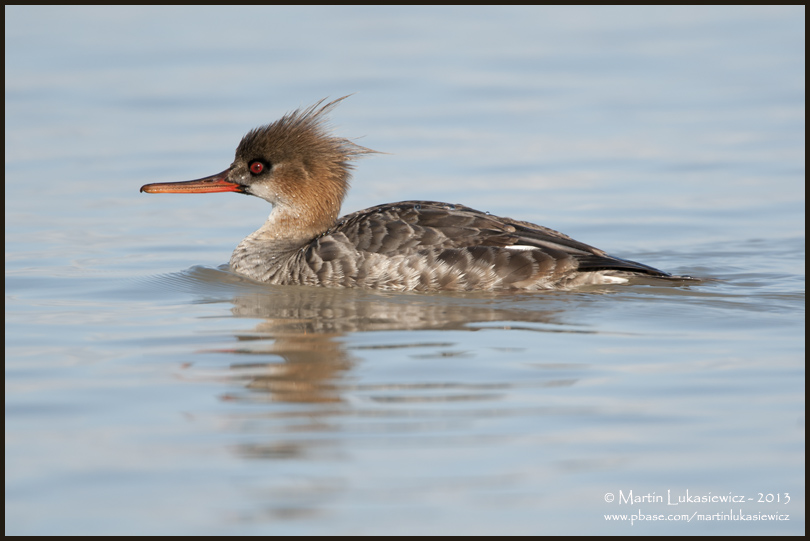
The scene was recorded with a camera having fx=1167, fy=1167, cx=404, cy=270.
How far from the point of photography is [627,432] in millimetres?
6344

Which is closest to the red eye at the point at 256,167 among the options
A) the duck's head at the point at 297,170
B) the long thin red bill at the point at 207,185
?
the duck's head at the point at 297,170

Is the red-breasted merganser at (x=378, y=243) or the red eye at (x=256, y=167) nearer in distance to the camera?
the red-breasted merganser at (x=378, y=243)

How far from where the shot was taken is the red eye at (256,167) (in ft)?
34.9

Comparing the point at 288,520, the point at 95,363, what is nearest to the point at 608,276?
the point at 95,363

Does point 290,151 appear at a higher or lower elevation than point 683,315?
higher

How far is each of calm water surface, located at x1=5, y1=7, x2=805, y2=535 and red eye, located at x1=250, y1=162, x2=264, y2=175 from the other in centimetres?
102

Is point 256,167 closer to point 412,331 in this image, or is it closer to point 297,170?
point 297,170

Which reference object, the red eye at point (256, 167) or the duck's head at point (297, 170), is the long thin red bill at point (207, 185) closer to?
the duck's head at point (297, 170)

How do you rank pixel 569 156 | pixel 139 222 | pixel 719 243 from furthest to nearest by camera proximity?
pixel 569 156 → pixel 139 222 → pixel 719 243

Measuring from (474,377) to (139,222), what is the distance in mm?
6635

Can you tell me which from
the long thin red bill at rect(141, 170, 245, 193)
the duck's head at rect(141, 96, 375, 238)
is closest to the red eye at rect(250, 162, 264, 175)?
the duck's head at rect(141, 96, 375, 238)

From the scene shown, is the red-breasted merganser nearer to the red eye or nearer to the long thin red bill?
the red eye

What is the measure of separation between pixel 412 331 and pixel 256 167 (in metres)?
3.00

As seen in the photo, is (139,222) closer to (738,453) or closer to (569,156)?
(569,156)
